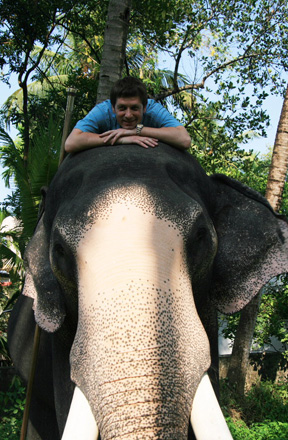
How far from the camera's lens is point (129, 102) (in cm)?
315

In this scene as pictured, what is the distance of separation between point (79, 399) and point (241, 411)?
6.07 m

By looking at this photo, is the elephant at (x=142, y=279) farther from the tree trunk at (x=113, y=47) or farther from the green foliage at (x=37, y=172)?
the green foliage at (x=37, y=172)

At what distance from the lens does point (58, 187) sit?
3.05 metres

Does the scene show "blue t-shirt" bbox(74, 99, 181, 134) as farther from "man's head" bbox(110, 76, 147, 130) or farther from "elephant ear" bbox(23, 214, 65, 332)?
"elephant ear" bbox(23, 214, 65, 332)

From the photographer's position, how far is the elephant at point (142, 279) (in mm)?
2031

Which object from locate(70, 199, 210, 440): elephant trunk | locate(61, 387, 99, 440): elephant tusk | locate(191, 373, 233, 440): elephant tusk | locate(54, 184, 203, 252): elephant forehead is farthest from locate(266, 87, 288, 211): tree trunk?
locate(61, 387, 99, 440): elephant tusk

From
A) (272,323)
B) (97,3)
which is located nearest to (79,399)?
(272,323)

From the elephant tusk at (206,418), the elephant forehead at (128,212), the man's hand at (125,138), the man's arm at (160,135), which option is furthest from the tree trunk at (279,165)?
the elephant tusk at (206,418)

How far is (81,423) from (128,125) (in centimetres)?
159

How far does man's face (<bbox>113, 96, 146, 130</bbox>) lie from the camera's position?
3.15m

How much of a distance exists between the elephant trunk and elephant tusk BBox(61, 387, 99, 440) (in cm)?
6

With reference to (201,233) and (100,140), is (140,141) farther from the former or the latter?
(201,233)

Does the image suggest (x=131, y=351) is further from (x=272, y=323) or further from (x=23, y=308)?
(x=272, y=323)

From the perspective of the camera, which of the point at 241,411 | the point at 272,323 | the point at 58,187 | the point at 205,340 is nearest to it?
the point at 205,340
